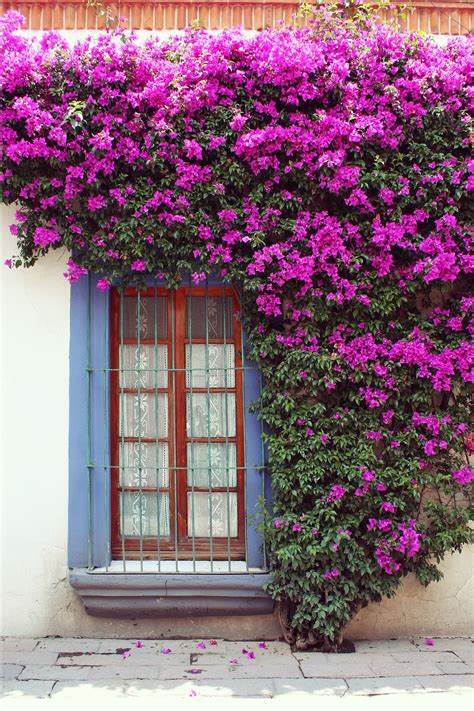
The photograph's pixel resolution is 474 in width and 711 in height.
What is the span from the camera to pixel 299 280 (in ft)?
12.7

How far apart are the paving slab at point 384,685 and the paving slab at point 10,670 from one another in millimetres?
1867

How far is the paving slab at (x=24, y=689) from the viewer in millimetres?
3254

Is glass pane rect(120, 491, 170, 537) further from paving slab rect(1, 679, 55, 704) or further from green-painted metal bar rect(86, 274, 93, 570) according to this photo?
paving slab rect(1, 679, 55, 704)

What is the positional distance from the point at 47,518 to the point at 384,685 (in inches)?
89.5

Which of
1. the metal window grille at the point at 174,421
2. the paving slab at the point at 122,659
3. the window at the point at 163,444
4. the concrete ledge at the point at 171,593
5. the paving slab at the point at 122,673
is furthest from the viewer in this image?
the metal window grille at the point at 174,421

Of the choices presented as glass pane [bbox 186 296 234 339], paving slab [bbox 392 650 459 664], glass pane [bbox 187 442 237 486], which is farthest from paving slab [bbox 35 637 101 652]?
glass pane [bbox 186 296 234 339]

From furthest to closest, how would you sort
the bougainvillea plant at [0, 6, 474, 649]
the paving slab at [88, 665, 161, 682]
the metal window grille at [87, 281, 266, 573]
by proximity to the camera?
the metal window grille at [87, 281, 266, 573], the bougainvillea plant at [0, 6, 474, 649], the paving slab at [88, 665, 161, 682]

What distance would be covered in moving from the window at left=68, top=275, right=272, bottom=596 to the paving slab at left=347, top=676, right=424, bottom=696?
774 mm

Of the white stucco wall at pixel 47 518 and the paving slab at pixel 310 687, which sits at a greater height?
the white stucco wall at pixel 47 518

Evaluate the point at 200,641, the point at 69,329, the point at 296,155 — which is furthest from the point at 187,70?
A: the point at 200,641

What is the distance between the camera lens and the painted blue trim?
157 inches

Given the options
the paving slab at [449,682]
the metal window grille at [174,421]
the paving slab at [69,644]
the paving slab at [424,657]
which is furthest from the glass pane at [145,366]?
the paving slab at [449,682]

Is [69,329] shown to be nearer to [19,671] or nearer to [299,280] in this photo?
[299,280]

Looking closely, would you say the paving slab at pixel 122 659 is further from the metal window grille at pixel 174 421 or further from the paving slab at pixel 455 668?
the paving slab at pixel 455 668
